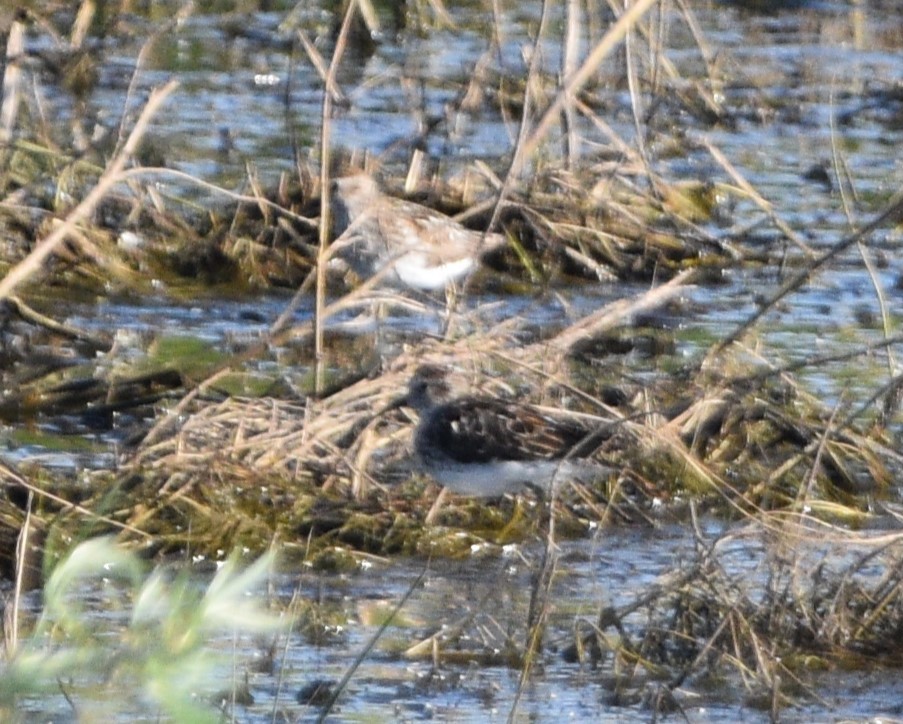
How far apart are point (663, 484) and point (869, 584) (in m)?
1.32

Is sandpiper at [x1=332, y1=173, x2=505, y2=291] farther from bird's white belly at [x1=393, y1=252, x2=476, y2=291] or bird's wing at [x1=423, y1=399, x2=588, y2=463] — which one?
bird's wing at [x1=423, y1=399, x2=588, y2=463]

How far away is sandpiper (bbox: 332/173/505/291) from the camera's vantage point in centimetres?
1084

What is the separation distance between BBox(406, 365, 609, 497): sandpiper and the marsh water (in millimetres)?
243

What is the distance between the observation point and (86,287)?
1098 centimetres

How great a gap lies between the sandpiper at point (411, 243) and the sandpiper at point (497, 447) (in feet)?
9.81

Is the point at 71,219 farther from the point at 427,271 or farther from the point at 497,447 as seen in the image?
the point at 427,271

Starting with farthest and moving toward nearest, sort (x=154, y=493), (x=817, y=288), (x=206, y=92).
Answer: (x=206, y=92) < (x=817, y=288) < (x=154, y=493)

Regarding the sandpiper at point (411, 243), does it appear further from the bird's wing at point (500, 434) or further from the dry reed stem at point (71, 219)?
the dry reed stem at point (71, 219)

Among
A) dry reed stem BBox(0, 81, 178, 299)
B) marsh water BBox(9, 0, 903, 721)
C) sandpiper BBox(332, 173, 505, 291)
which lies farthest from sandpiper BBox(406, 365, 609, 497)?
sandpiper BBox(332, 173, 505, 291)

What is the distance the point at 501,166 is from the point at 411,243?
62.9 inches

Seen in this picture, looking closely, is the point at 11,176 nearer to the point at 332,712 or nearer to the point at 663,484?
the point at 663,484

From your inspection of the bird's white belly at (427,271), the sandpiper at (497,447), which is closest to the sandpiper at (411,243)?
the bird's white belly at (427,271)

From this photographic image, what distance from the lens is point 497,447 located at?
7.49m

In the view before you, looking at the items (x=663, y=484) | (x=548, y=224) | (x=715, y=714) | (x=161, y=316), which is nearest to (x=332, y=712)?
(x=715, y=714)
